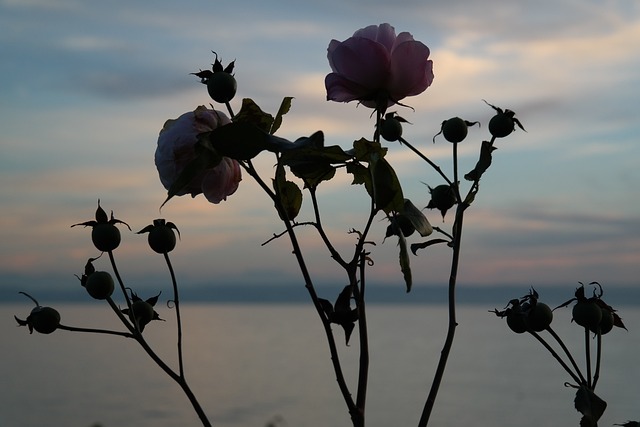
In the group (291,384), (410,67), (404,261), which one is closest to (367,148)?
(404,261)

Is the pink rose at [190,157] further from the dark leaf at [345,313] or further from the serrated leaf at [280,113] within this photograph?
the dark leaf at [345,313]

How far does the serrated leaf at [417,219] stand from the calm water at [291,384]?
20620 mm

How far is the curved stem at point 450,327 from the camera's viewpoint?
56.0 inches

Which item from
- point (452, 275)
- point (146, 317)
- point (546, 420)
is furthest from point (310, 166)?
point (546, 420)

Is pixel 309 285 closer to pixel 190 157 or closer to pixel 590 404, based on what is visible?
pixel 190 157

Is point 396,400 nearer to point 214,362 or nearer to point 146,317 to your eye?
point 214,362

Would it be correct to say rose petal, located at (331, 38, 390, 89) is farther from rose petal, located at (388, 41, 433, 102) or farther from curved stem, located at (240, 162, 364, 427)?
curved stem, located at (240, 162, 364, 427)

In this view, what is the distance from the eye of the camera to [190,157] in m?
1.36

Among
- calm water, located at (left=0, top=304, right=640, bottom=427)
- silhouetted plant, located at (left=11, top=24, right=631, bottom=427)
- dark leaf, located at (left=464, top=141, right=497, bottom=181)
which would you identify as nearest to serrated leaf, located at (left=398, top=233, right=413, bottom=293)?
silhouetted plant, located at (left=11, top=24, right=631, bottom=427)

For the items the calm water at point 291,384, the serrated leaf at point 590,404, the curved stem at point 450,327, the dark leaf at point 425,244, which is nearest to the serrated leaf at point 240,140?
the curved stem at point 450,327

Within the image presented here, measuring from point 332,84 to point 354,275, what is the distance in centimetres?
34

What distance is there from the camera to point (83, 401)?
3766 centimetres

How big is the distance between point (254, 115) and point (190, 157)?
142 millimetres

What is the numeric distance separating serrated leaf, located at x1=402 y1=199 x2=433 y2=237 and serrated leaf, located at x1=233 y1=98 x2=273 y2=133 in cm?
27
